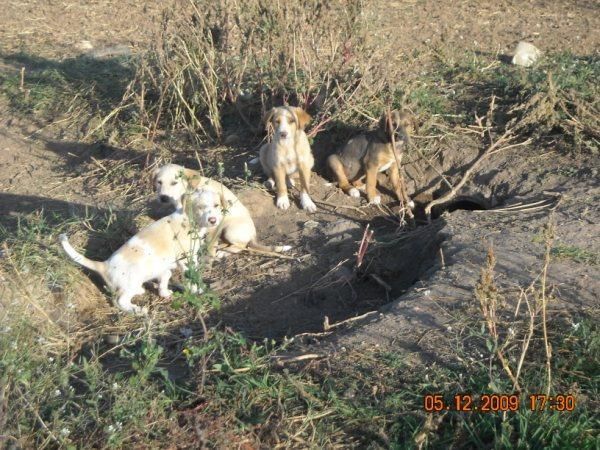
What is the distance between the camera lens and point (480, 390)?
4.22 metres

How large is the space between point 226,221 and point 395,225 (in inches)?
73.4

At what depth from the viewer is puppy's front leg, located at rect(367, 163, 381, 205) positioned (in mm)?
8102

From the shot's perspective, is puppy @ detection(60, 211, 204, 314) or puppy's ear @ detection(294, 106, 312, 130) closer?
puppy @ detection(60, 211, 204, 314)

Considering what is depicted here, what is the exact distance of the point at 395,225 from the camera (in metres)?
7.66

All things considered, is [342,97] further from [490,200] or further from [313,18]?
[490,200]

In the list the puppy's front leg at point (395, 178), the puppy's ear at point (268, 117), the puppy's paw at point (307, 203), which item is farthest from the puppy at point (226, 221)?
the puppy's front leg at point (395, 178)

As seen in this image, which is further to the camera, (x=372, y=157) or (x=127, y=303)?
(x=372, y=157)

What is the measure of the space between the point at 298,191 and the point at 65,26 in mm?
6520

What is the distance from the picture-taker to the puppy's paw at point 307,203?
780 cm

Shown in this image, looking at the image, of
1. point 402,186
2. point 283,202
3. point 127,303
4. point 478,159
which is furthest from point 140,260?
point 478,159

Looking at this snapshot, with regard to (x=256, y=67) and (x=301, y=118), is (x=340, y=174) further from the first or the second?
(x=256, y=67)

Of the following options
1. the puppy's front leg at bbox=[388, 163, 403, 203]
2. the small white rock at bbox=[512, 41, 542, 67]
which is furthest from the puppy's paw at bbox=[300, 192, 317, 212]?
the small white rock at bbox=[512, 41, 542, 67]

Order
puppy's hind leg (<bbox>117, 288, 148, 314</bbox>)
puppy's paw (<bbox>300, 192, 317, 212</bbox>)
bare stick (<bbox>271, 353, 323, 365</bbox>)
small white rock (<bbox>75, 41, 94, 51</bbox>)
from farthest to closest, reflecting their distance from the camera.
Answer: small white rock (<bbox>75, 41, 94, 51</bbox>), puppy's paw (<bbox>300, 192, 317, 212</bbox>), puppy's hind leg (<bbox>117, 288, 148, 314</bbox>), bare stick (<bbox>271, 353, 323, 365</bbox>)

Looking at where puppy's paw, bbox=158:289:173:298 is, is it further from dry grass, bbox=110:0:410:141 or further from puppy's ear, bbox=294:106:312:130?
dry grass, bbox=110:0:410:141
